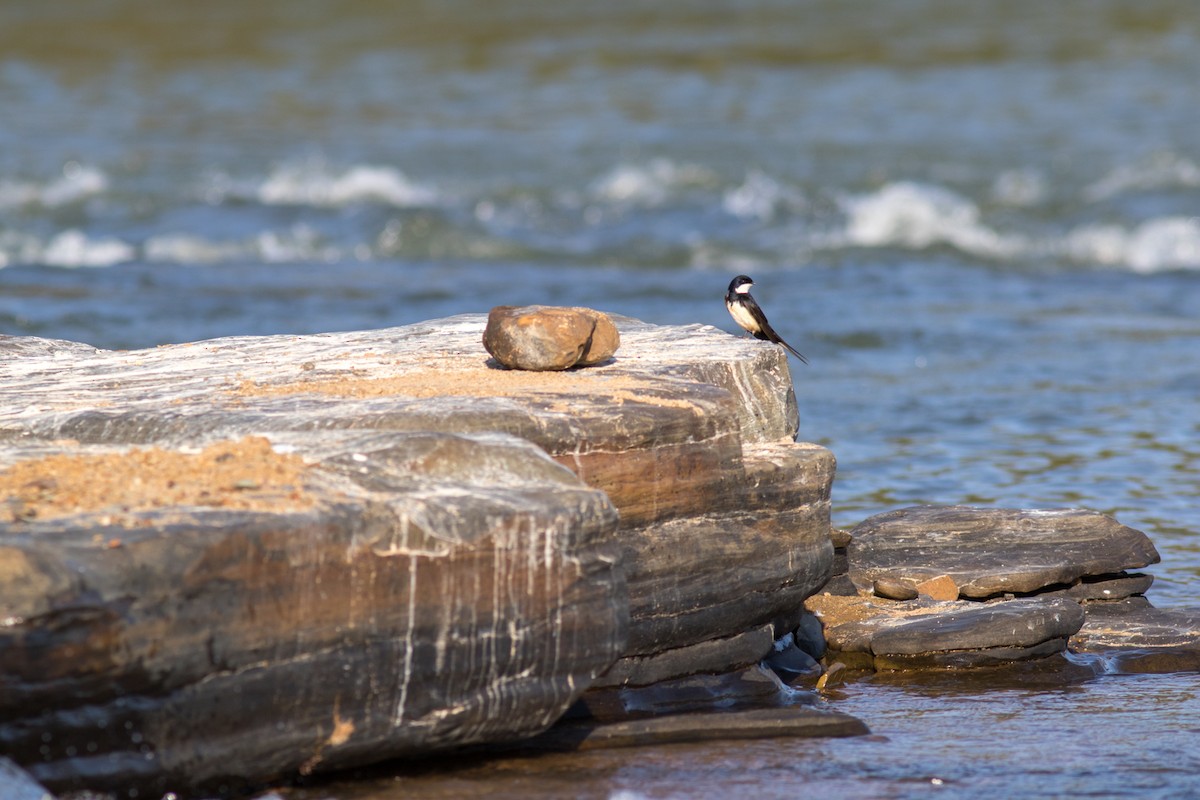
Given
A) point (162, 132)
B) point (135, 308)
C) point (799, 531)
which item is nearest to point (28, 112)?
point (162, 132)

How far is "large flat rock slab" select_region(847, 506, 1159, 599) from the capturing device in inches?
275

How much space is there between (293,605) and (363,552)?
24 cm

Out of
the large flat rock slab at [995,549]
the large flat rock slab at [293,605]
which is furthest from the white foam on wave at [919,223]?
the large flat rock slab at [293,605]

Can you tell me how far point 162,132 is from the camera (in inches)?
1032

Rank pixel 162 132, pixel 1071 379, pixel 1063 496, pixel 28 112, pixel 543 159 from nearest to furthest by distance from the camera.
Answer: pixel 1063 496, pixel 1071 379, pixel 543 159, pixel 162 132, pixel 28 112

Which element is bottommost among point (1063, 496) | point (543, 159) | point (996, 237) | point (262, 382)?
point (1063, 496)

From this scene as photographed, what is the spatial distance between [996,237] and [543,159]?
7.29 metres

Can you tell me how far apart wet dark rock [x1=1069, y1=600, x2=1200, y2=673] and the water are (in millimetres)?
292

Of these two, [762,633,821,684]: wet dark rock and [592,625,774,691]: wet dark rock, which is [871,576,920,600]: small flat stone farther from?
[592,625,774,691]: wet dark rock

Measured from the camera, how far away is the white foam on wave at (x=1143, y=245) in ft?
61.3

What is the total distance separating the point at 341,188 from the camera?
2205 cm

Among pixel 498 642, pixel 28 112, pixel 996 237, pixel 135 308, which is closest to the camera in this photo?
pixel 498 642

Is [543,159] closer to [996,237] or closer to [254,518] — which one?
[996,237]

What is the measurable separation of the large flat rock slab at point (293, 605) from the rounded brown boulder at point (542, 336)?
1.08 meters
